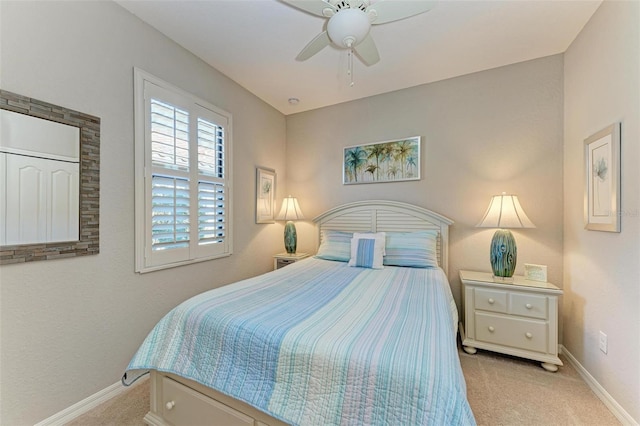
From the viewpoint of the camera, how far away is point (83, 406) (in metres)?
1.70

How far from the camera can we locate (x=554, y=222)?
2.47 metres

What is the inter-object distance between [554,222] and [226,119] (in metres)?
3.45

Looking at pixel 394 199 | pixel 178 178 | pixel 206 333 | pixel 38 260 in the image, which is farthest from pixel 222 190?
pixel 394 199

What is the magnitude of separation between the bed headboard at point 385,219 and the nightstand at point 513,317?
519 mm

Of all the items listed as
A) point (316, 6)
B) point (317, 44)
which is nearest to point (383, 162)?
point (317, 44)

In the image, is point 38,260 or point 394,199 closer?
point 38,260

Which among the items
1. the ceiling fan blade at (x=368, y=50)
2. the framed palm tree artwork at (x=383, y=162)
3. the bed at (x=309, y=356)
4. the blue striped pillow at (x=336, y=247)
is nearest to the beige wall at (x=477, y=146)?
the framed palm tree artwork at (x=383, y=162)

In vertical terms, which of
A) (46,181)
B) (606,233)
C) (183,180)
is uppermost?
(183,180)

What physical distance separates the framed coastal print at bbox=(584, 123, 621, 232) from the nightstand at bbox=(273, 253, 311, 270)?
2.79 meters

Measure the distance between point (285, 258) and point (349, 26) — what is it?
8.51 ft

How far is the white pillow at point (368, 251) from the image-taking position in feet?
8.61

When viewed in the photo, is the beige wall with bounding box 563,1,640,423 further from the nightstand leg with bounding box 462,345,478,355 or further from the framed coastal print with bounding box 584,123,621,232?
the nightstand leg with bounding box 462,345,478,355

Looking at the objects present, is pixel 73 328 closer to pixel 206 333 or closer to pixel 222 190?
pixel 206 333

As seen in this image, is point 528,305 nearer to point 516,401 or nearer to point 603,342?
point 603,342
